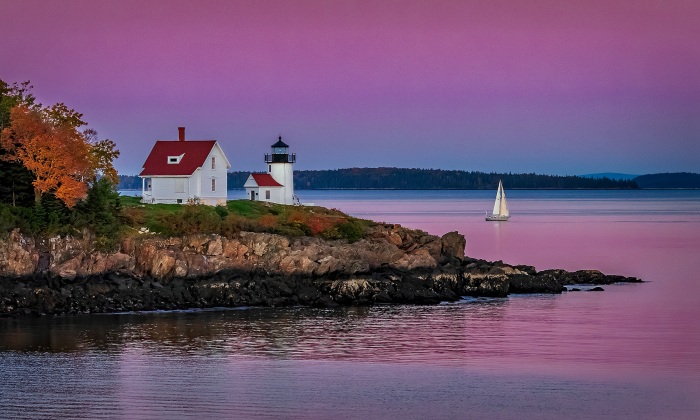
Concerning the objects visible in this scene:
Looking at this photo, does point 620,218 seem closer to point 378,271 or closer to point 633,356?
point 378,271

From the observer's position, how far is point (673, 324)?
4428 centimetres

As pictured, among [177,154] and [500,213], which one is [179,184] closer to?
A: [177,154]

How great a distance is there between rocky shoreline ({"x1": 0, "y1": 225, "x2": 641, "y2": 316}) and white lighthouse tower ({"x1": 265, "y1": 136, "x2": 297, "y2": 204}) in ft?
73.7

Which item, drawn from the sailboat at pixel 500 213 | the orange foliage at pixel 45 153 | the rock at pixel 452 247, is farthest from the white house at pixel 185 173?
the sailboat at pixel 500 213

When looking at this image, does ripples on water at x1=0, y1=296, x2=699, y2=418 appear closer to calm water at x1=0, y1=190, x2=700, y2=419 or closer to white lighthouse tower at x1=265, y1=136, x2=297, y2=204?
calm water at x1=0, y1=190, x2=700, y2=419

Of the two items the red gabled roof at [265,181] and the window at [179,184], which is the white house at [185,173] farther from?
the red gabled roof at [265,181]

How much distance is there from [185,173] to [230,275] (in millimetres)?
15230

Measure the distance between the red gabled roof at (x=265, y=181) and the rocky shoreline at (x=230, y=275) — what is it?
71.8 ft

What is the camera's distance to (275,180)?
75.3 metres

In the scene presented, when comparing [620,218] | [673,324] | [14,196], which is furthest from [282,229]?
[620,218]

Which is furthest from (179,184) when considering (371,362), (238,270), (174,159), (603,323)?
(371,362)

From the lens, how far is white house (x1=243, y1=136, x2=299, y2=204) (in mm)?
74369

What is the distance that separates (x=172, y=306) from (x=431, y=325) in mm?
10622

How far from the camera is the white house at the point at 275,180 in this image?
74369 millimetres
